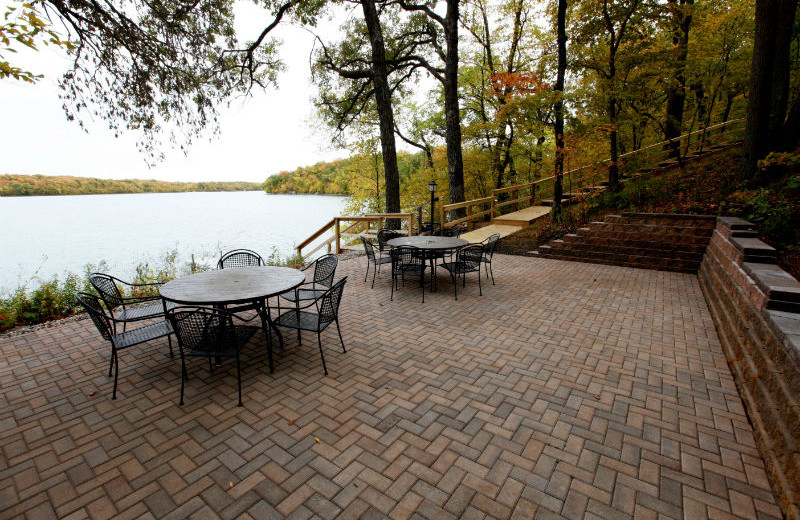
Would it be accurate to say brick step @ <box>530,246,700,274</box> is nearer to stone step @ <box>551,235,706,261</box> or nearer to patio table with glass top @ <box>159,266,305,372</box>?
stone step @ <box>551,235,706,261</box>

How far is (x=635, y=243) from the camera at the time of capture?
683cm

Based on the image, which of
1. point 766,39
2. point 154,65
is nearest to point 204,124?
point 154,65

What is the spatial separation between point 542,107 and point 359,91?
640 centimetres

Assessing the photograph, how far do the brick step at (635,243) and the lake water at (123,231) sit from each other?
7334 millimetres

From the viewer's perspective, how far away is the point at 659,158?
420 inches

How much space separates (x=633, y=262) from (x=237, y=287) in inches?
288

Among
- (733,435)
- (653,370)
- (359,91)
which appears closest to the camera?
(733,435)

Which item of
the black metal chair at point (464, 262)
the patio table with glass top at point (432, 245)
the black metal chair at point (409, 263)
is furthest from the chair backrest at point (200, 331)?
the black metal chair at point (464, 262)

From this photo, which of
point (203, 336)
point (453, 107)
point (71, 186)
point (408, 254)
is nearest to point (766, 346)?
point (408, 254)

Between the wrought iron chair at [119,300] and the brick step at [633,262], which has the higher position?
the wrought iron chair at [119,300]

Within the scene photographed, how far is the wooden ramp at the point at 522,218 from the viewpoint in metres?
9.98

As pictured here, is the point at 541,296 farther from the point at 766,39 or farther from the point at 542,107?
the point at 766,39

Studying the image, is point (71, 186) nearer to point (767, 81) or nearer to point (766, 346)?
point (766, 346)

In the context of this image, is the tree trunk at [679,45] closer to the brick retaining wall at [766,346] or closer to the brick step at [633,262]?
the brick step at [633,262]
